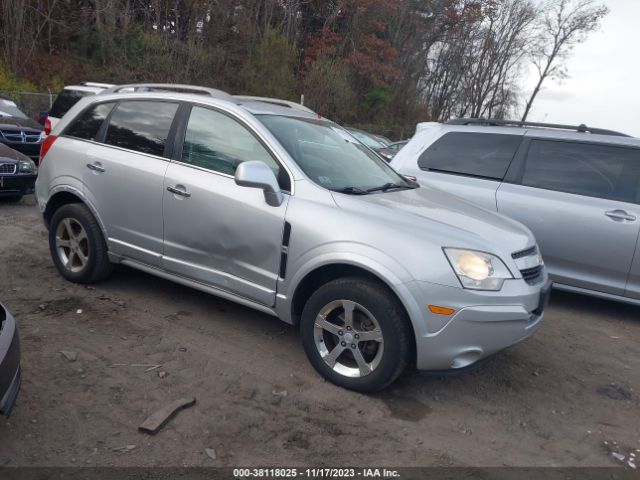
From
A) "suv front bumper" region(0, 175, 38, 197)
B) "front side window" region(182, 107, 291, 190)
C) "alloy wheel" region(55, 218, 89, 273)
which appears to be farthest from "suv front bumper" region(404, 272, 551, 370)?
"suv front bumper" region(0, 175, 38, 197)

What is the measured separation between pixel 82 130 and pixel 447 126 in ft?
12.9

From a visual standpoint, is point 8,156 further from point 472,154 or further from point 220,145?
point 472,154

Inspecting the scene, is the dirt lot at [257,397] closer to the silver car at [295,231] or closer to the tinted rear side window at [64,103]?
the silver car at [295,231]

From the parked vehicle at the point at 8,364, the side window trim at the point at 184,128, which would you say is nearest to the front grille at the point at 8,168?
the side window trim at the point at 184,128

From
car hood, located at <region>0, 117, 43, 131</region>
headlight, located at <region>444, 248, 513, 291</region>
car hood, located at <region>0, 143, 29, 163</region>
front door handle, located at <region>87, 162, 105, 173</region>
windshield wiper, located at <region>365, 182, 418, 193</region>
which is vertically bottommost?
car hood, located at <region>0, 143, 29, 163</region>

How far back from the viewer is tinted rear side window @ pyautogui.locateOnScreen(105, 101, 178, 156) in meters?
4.57

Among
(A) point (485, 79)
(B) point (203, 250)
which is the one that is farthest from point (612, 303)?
(A) point (485, 79)

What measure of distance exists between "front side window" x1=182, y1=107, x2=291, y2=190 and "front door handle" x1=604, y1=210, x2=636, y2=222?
328cm

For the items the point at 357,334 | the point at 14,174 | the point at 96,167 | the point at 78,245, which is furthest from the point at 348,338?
the point at 14,174

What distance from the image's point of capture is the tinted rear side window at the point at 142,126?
457 cm

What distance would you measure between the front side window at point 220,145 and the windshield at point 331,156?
172 mm

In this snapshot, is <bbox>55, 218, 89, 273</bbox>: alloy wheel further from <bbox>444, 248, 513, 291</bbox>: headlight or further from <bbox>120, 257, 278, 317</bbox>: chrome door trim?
<bbox>444, 248, 513, 291</bbox>: headlight

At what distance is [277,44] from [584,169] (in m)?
24.0

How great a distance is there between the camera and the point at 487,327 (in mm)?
3367
